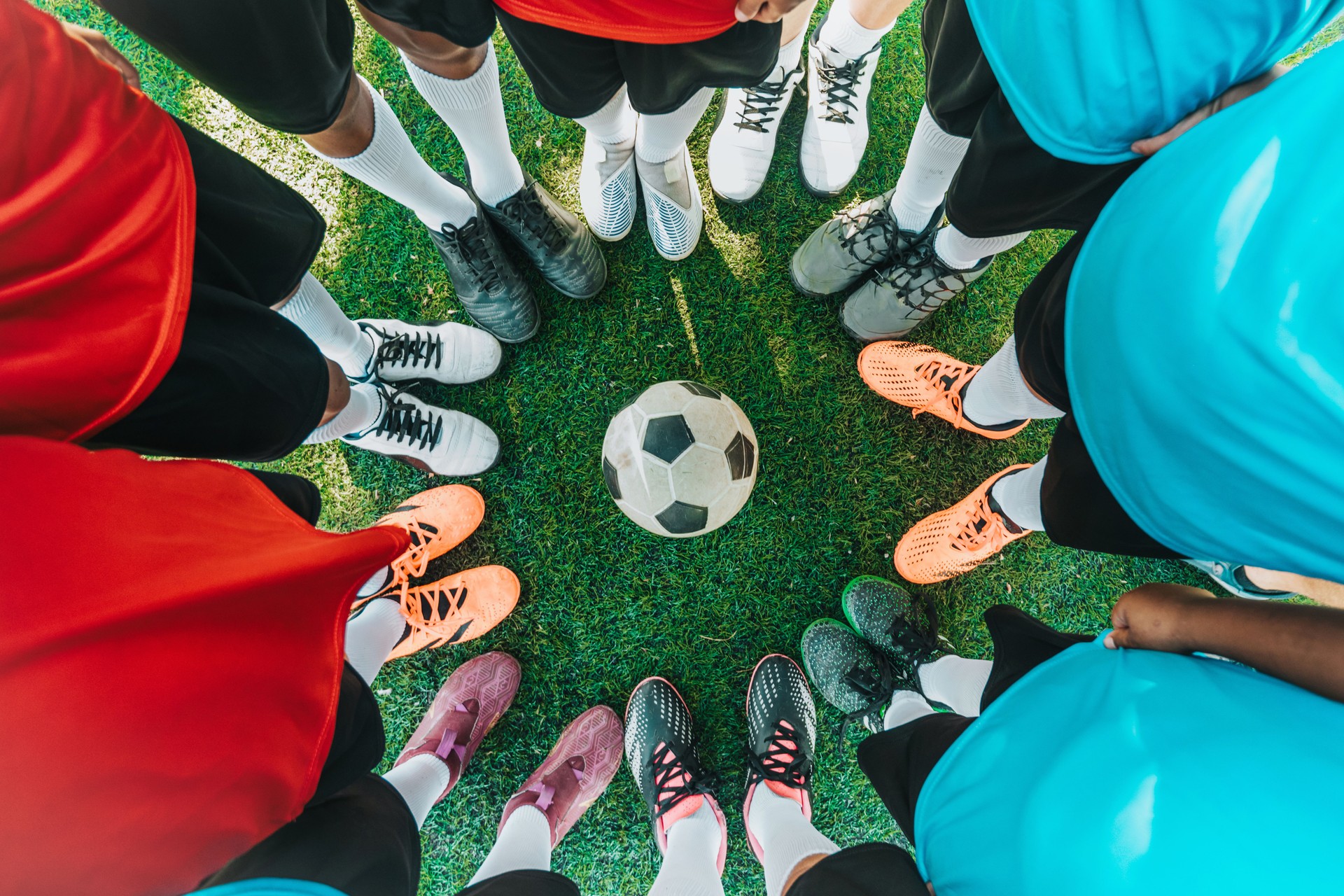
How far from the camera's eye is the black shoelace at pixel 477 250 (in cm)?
181

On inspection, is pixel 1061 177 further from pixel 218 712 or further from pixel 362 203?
pixel 362 203

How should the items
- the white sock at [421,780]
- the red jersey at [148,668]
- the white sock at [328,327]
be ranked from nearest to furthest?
the red jersey at [148,668]
the white sock at [328,327]
the white sock at [421,780]

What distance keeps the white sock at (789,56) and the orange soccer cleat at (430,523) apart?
166 centimetres

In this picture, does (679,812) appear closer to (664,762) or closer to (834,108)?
(664,762)

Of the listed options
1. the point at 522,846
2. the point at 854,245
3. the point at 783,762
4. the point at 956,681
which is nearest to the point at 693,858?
the point at 783,762

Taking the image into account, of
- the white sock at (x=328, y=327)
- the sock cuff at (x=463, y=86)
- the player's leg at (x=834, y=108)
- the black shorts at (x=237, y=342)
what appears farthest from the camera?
the player's leg at (x=834, y=108)

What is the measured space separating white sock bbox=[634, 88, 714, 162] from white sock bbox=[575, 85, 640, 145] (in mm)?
61

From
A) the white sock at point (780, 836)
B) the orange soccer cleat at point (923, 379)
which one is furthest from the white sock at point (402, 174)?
the white sock at point (780, 836)

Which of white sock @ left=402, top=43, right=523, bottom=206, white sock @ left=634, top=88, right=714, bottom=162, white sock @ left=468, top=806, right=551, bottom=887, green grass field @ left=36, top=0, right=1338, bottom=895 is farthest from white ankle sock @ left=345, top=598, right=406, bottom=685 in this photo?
white sock @ left=634, top=88, right=714, bottom=162

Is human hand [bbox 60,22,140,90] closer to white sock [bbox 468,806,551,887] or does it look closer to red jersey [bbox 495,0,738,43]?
red jersey [bbox 495,0,738,43]

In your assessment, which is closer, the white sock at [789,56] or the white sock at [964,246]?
the white sock at [964,246]

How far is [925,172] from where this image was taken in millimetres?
1627

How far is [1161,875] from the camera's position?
0.63m

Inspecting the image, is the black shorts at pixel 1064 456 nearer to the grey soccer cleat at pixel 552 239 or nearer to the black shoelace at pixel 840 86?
the black shoelace at pixel 840 86
